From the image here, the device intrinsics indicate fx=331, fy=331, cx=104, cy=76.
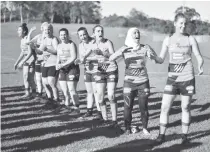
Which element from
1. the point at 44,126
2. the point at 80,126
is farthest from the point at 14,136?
the point at 80,126

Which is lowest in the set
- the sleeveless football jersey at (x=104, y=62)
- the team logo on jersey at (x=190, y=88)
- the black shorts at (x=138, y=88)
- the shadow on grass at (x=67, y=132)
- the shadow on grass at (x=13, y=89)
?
the shadow on grass at (x=13, y=89)

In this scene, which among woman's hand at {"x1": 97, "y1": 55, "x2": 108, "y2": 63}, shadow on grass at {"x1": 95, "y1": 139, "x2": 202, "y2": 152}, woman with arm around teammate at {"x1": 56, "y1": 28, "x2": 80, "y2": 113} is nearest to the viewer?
shadow on grass at {"x1": 95, "y1": 139, "x2": 202, "y2": 152}

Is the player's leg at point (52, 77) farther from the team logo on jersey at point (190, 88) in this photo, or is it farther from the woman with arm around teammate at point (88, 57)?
the team logo on jersey at point (190, 88)

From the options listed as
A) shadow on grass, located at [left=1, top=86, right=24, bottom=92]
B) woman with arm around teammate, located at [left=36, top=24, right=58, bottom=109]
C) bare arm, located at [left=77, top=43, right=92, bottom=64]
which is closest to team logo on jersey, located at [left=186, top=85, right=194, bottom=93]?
bare arm, located at [left=77, top=43, right=92, bottom=64]

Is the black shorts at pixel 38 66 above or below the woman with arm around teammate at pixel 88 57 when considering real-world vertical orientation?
below

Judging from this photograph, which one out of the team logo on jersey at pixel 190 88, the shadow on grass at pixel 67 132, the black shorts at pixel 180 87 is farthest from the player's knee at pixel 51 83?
the team logo on jersey at pixel 190 88

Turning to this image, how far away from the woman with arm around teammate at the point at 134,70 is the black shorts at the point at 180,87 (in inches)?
25.5

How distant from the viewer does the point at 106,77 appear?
21.8ft

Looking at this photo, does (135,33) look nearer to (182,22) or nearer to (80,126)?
(182,22)

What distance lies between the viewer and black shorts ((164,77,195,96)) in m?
5.27

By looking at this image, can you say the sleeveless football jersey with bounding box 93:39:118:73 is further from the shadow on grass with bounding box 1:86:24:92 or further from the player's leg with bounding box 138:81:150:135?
the shadow on grass with bounding box 1:86:24:92

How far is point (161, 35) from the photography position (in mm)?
26594

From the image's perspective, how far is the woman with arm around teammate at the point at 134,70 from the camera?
5.75m

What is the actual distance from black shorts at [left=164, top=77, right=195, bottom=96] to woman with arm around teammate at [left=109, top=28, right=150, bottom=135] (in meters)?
0.65
